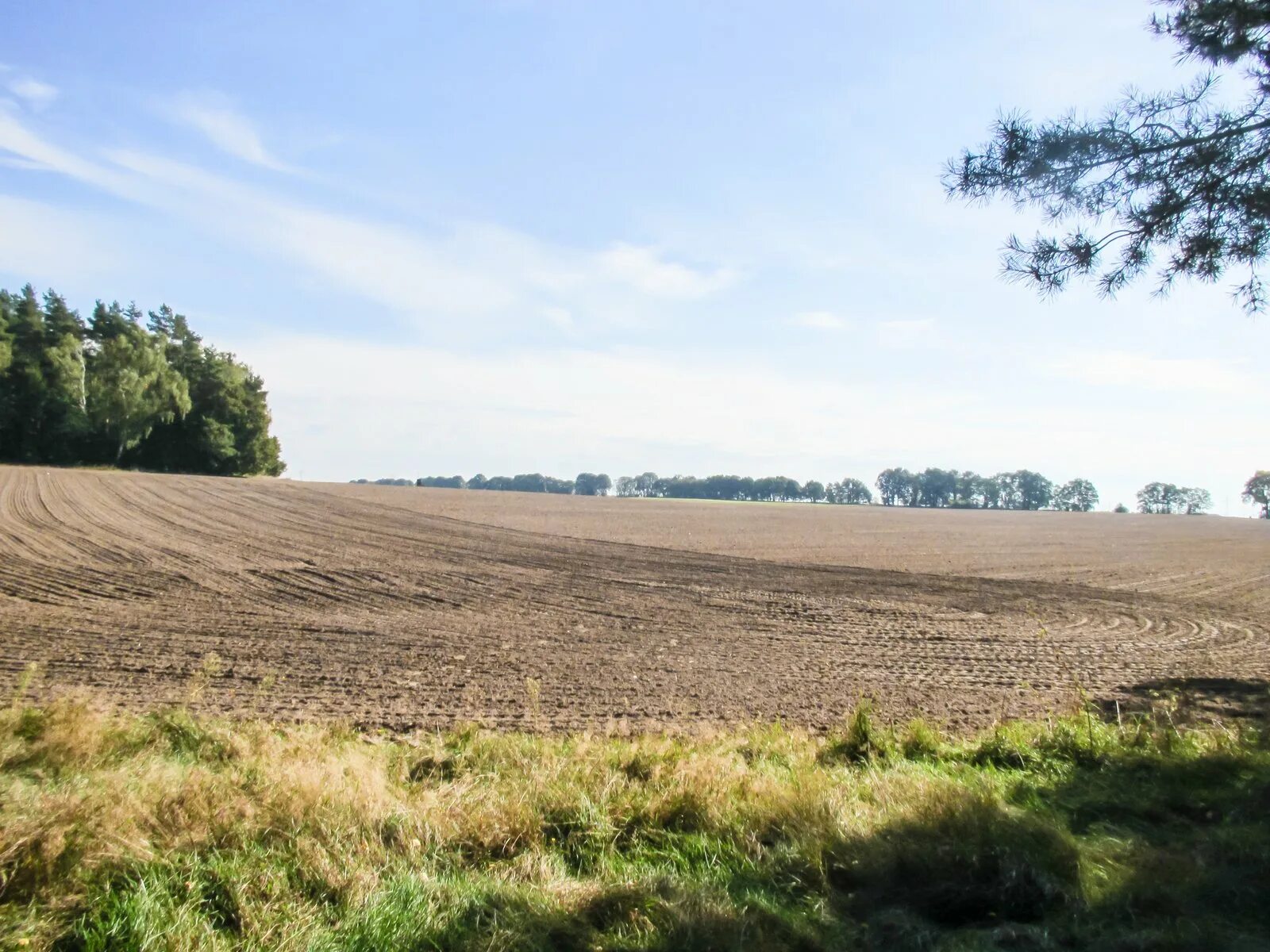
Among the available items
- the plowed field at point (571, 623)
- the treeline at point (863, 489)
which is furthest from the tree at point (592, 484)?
the plowed field at point (571, 623)

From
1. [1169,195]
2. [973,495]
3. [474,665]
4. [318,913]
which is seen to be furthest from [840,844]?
[973,495]

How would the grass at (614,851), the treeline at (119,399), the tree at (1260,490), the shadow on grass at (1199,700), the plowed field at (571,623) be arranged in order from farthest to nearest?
the tree at (1260,490)
the treeline at (119,399)
the plowed field at (571,623)
the shadow on grass at (1199,700)
the grass at (614,851)

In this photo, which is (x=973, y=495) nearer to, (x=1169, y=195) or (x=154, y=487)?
(x=154, y=487)

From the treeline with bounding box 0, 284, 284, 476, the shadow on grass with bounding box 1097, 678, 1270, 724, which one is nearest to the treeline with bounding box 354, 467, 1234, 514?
the treeline with bounding box 0, 284, 284, 476

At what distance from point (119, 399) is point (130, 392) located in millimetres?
930

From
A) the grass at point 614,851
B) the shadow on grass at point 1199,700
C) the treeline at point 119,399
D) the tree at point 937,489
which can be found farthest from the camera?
the tree at point 937,489

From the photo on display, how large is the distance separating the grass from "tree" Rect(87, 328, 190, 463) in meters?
66.0

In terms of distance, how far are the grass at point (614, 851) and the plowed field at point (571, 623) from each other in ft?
9.58

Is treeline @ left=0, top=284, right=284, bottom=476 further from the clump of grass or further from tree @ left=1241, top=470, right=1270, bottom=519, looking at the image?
tree @ left=1241, top=470, right=1270, bottom=519

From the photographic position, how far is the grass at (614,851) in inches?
135

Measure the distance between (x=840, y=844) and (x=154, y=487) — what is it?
50305 millimetres

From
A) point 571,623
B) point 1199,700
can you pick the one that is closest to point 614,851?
point 1199,700

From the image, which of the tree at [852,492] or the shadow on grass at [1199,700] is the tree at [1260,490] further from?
the shadow on grass at [1199,700]

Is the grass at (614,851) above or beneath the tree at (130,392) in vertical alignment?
beneath
